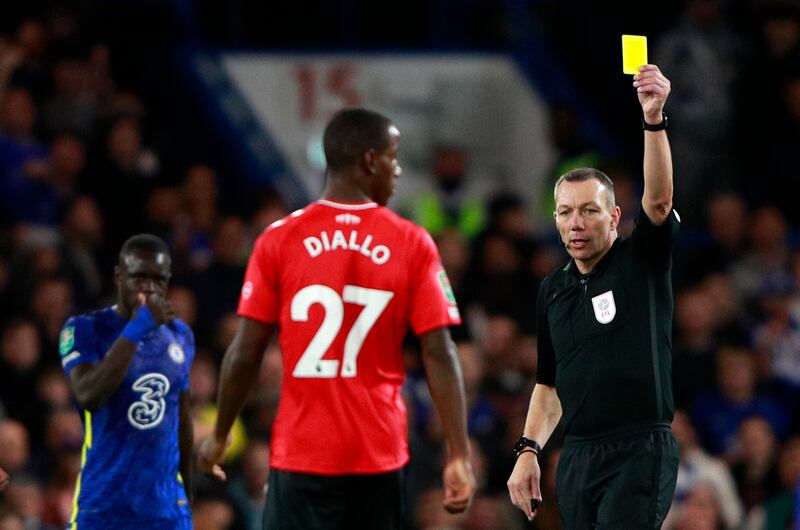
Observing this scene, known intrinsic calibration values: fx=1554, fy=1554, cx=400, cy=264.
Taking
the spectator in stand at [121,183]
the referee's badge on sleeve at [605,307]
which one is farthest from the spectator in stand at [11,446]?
the referee's badge on sleeve at [605,307]

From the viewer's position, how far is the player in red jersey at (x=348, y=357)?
5.91m

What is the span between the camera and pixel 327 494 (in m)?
5.93

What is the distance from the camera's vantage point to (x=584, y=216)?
6113 mm

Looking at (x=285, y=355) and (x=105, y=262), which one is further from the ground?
(x=105, y=262)

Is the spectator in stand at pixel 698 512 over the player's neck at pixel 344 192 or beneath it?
beneath

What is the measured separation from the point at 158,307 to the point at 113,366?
0.33 m

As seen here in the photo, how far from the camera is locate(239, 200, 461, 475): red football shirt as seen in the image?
5910 millimetres

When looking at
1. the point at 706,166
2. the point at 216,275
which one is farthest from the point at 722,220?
the point at 216,275

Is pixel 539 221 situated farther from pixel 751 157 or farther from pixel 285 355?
pixel 285 355

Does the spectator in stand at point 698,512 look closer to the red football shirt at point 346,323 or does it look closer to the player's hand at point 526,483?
the player's hand at point 526,483

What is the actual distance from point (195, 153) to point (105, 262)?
2.73m

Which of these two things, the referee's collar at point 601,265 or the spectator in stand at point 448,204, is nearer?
the referee's collar at point 601,265

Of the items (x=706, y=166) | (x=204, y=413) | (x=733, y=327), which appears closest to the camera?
(x=204, y=413)

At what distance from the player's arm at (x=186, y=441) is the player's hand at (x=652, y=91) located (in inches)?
95.0
